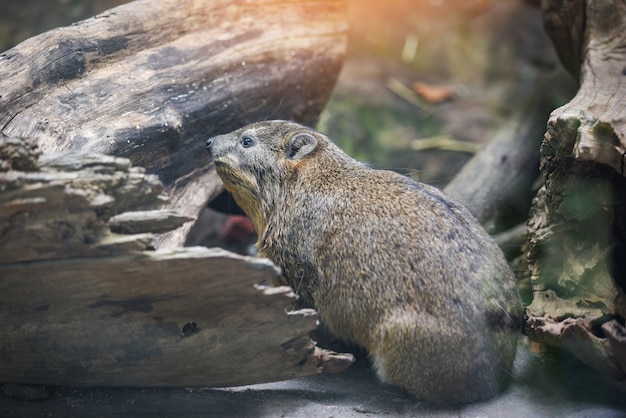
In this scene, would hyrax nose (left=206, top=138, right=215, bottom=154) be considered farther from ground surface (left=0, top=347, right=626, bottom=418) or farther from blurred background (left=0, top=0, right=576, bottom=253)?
blurred background (left=0, top=0, right=576, bottom=253)

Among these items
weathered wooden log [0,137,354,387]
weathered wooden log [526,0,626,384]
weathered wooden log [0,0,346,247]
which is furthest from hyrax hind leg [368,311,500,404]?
weathered wooden log [0,0,346,247]

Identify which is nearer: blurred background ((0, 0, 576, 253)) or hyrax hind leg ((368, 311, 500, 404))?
hyrax hind leg ((368, 311, 500, 404))

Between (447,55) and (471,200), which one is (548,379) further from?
(447,55)

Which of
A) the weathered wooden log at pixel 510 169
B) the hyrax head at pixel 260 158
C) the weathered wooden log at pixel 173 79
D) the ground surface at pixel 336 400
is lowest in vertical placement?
the ground surface at pixel 336 400

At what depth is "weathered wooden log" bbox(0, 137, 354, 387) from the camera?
3.54 m

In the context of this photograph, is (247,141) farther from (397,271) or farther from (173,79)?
(397,271)

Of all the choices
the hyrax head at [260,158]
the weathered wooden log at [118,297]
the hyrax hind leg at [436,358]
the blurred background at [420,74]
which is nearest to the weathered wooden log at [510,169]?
the blurred background at [420,74]

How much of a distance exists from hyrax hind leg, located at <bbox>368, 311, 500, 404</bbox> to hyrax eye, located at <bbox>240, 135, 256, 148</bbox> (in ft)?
6.80

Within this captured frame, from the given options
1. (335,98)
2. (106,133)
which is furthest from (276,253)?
(335,98)

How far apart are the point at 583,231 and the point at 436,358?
1.53 metres

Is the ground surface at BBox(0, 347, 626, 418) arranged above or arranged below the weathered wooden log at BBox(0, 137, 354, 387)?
below

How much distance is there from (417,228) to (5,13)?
26.0 feet

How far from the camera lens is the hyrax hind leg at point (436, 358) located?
4414 millimetres

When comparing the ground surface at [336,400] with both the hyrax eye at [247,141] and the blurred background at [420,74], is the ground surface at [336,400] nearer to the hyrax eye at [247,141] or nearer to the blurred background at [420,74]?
the hyrax eye at [247,141]
